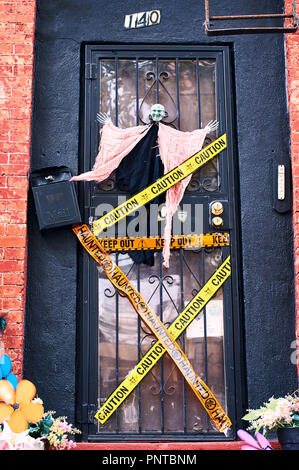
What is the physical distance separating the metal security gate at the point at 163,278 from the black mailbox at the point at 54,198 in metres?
0.17

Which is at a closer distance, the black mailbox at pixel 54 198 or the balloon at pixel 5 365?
the balloon at pixel 5 365

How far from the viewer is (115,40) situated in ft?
19.4

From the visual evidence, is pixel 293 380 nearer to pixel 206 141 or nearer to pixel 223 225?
pixel 223 225

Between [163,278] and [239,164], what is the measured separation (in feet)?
3.84

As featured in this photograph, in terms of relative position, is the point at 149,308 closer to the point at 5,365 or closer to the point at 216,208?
the point at 216,208

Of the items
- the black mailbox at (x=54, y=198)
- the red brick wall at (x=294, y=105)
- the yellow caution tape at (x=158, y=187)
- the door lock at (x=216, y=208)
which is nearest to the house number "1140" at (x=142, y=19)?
the red brick wall at (x=294, y=105)

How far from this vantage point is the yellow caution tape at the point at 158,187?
18.4ft

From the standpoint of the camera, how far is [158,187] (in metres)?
5.64

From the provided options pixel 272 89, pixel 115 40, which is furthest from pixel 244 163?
pixel 115 40

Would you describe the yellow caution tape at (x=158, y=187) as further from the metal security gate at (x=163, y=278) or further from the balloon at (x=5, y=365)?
the balloon at (x=5, y=365)

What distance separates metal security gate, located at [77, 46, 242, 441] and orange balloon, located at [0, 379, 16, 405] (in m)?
1.16

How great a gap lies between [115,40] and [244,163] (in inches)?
62.7

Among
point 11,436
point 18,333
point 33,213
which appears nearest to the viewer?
point 11,436

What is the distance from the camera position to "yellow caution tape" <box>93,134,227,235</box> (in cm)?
560
